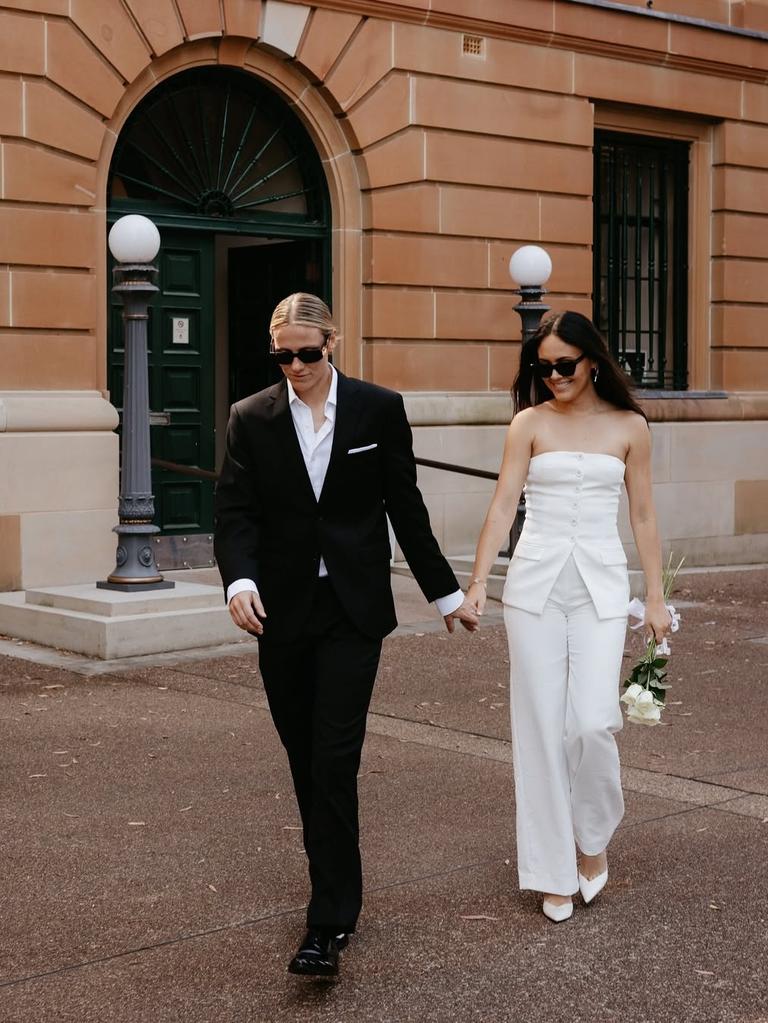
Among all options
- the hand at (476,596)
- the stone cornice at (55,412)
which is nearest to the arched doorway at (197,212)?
the stone cornice at (55,412)

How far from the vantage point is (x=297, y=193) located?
14.2 metres

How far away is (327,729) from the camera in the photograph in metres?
4.68

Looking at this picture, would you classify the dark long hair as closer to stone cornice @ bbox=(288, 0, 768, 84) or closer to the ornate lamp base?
the ornate lamp base

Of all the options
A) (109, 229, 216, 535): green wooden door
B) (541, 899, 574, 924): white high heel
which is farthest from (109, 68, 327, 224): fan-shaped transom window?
(541, 899, 574, 924): white high heel

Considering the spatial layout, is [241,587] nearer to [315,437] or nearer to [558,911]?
[315,437]

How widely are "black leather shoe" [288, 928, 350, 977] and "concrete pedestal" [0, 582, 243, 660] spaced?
17.8ft

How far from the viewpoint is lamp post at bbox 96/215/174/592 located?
10453 millimetres

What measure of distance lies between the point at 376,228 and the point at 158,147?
1.98m

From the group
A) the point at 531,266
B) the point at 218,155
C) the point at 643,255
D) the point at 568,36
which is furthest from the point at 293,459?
the point at 643,255

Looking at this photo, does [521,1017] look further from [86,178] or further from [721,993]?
[86,178]

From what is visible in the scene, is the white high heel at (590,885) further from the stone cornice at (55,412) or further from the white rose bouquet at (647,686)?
A: the stone cornice at (55,412)

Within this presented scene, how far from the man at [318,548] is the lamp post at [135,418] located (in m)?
5.65

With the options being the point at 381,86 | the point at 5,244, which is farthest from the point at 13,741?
the point at 381,86

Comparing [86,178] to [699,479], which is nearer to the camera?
[86,178]
